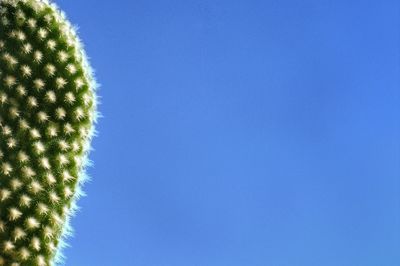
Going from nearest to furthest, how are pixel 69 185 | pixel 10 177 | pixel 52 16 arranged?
pixel 10 177, pixel 69 185, pixel 52 16

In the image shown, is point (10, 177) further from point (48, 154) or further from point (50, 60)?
point (50, 60)

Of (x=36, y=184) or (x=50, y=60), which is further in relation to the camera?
(x=50, y=60)

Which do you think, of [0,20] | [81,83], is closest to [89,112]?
[81,83]

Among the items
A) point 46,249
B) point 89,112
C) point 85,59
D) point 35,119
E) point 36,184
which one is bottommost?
point 46,249

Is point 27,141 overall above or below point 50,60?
below

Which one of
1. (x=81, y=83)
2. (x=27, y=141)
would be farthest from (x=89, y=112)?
(x=27, y=141)

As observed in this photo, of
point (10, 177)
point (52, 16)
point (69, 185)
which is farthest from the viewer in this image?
point (52, 16)
